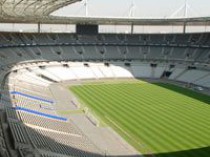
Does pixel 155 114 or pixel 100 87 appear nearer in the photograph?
pixel 155 114

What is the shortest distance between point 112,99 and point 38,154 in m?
26.7

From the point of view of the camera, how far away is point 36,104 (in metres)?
42.8

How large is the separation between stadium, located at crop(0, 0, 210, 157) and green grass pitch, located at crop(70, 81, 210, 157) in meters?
0.11

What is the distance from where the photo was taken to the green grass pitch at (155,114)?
31.0 metres

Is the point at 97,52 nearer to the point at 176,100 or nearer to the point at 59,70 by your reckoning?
the point at 59,70

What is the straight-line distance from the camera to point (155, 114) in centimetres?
4162

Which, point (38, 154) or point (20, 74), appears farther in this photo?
point (20, 74)

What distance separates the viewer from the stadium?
30703 mm

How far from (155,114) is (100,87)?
1992cm

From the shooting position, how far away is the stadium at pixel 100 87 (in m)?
30.7

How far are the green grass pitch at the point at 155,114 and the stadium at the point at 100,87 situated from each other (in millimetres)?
109

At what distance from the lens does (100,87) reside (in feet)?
197

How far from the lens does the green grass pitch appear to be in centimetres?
3105

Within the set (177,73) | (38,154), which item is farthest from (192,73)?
(38,154)
